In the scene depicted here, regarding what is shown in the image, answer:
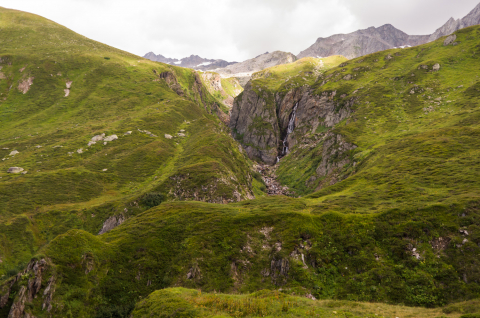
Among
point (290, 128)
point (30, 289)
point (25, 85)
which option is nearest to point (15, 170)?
point (30, 289)

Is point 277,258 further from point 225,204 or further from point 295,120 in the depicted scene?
point 295,120

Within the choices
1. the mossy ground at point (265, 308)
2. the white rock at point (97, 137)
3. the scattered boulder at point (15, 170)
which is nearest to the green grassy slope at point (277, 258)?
the mossy ground at point (265, 308)

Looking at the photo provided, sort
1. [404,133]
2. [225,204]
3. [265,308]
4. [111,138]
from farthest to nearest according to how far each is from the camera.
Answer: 1. [111,138]
2. [404,133]
3. [225,204]
4. [265,308]

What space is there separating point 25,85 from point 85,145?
76565mm

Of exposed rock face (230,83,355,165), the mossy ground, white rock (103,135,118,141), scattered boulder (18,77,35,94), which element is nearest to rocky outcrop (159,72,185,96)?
exposed rock face (230,83,355,165)

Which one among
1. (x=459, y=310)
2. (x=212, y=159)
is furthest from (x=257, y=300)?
(x=212, y=159)

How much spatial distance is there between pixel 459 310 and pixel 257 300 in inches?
591

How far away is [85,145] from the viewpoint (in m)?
86.6

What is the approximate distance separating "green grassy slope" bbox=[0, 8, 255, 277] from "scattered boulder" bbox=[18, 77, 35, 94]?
2.86ft

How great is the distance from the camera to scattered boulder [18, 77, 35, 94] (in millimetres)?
122625

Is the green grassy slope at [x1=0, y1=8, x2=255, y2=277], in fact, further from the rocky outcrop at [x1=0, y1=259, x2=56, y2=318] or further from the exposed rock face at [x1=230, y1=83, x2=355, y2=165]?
Result: the exposed rock face at [x1=230, y1=83, x2=355, y2=165]

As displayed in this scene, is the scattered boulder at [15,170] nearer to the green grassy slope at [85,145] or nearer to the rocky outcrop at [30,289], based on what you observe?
the green grassy slope at [85,145]

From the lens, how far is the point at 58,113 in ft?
372

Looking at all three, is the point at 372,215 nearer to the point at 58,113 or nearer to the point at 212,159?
the point at 212,159
